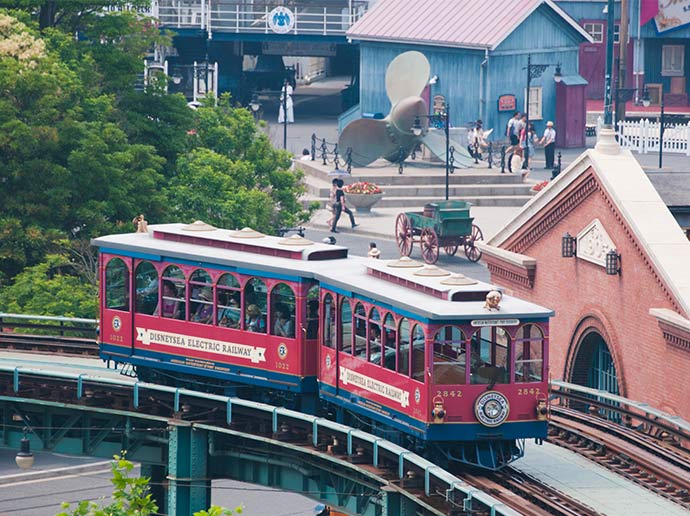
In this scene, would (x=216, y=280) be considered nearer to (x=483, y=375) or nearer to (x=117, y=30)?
(x=483, y=375)

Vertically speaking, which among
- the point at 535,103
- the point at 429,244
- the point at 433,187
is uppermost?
the point at 535,103

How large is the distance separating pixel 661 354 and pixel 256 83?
198 ft

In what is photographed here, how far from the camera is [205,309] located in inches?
1393

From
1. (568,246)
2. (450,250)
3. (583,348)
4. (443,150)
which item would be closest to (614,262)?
(568,246)

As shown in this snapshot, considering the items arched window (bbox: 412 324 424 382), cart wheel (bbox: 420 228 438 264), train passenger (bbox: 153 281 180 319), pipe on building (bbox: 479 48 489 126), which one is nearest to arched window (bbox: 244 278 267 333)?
train passenger (bbox: 153 281 180 319)

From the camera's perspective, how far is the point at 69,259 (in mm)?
52062

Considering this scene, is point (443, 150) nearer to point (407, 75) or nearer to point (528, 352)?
point (407, 75)

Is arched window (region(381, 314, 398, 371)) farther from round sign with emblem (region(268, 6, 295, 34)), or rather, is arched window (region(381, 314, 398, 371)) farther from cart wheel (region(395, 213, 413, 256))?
round sign with emblem (region(268, 6, 295, 34))

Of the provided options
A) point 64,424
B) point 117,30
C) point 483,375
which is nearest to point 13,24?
point 117,30

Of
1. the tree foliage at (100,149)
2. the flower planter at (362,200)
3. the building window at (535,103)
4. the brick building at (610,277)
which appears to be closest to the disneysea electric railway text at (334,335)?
the brick building at (610,277)

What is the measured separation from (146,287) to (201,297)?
1453 mm

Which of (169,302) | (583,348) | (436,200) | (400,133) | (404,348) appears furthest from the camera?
(400,133)

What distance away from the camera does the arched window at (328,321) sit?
3291 cm

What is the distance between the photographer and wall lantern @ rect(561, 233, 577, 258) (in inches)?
1646
